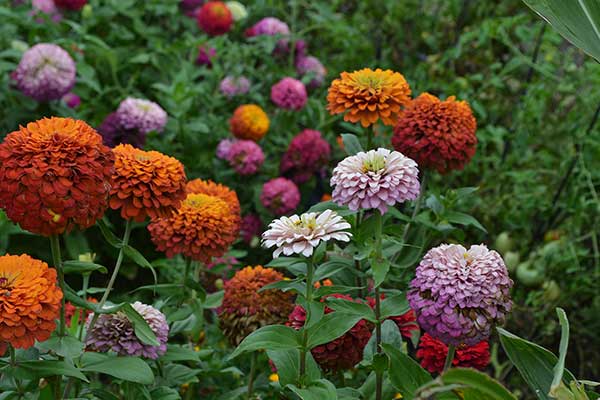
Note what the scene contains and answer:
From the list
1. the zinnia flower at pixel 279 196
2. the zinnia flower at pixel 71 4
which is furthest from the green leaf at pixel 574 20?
the zinnia flower at pixel 71 4

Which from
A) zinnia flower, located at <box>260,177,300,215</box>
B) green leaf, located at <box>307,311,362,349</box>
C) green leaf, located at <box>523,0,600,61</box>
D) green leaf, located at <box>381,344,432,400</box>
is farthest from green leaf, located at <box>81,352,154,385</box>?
zinnia flower, located at <box>260,177,300,215</box>

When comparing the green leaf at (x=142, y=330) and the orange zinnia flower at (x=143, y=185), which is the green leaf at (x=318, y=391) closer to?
the green leaf at (x=142, y=330)

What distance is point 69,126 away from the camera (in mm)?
1175

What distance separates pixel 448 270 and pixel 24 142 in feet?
1.93

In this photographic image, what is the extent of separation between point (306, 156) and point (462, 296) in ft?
4.57

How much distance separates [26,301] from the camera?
1069 mm

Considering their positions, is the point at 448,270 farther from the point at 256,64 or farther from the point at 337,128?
the point at 256,64

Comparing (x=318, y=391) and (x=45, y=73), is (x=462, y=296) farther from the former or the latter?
(x=45, y=73)

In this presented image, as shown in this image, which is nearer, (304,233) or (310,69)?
(304,233)

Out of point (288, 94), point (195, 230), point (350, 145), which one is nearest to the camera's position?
point (195, 230)

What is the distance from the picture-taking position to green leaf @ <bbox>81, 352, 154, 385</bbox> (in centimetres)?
121

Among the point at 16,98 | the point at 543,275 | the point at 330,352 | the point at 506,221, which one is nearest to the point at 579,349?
the point at 543,275

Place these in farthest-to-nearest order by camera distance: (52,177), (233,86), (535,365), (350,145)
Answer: (233,86), (350,145), (535,365), (52,177)

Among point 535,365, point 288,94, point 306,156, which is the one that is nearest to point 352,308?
point 535,365
